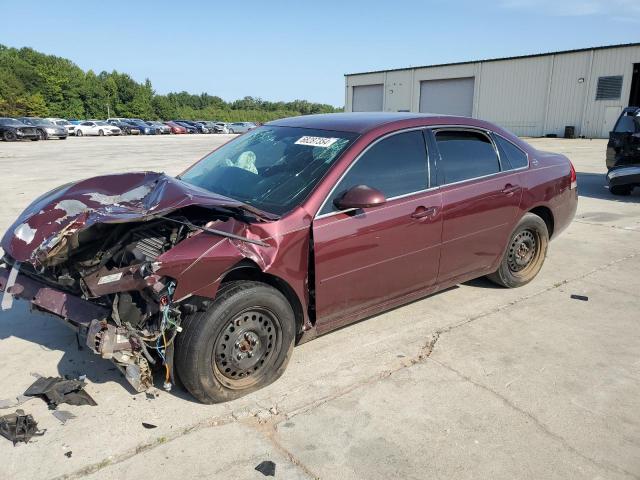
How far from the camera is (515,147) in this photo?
4969 mm

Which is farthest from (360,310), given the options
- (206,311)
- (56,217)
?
(56,217)

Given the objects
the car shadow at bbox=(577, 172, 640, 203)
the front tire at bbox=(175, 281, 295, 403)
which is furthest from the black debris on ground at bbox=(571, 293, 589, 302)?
the car shadow at bbox=(577, 172, 640, 203)

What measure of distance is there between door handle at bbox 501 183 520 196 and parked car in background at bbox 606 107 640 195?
7.22 meters

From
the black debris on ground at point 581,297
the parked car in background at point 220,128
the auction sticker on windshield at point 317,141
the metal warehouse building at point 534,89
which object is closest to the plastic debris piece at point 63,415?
the auction sticker on windshield at point 317,141

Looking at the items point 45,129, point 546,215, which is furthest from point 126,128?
point 546,215

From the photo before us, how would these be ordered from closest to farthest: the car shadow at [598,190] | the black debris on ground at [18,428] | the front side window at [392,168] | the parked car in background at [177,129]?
the black debris on ground at [18,428]
the front side window at [392,168]
the car shadow at [598,190]
the parked car in background at [177,129]

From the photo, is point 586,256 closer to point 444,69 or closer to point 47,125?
point 47,125

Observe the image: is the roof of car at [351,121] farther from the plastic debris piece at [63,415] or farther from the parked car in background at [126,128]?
the parked car in background at [126,128]

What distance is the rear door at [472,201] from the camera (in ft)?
13.8

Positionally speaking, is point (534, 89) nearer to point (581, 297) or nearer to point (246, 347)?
point (581, 297)

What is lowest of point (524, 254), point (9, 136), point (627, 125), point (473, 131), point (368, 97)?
point (524, 254)

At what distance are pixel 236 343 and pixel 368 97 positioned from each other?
52.4 meters

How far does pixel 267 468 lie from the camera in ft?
8.66

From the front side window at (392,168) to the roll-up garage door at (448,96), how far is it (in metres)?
42.2
